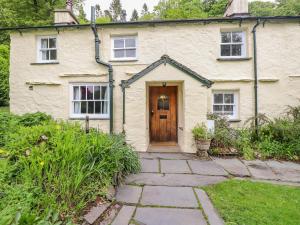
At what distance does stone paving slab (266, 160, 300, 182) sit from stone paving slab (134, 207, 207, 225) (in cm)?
313

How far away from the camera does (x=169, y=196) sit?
13.6 ft

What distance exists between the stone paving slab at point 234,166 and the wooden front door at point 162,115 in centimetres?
295

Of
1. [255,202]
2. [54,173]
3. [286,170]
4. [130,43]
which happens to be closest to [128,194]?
[54,173]

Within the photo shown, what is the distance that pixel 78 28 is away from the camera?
30.4 ft

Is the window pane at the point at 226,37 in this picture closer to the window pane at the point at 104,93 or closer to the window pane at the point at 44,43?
the window pane at the point at 104,93

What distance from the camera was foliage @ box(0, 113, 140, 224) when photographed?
9.77 feet

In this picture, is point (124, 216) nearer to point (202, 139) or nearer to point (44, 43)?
point (202, 139)

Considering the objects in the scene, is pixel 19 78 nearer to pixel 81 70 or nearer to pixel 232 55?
pixel 81 70

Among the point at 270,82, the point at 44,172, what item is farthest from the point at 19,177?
the point at 270,82

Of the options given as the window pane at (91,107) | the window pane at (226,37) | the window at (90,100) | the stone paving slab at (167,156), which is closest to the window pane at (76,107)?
Answer: the window at (90,100)

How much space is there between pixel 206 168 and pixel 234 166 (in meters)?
0.90

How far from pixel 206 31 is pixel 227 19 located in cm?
93

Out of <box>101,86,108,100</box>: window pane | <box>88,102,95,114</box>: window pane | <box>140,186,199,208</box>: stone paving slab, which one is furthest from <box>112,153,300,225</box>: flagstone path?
<box>88,102,95,114</box>: window pane

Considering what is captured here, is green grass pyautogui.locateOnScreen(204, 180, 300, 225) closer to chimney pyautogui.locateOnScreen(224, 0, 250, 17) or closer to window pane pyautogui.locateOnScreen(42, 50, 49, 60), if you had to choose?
chimney pyautogui.locateOnScreen(224, 0, 250, 17)
